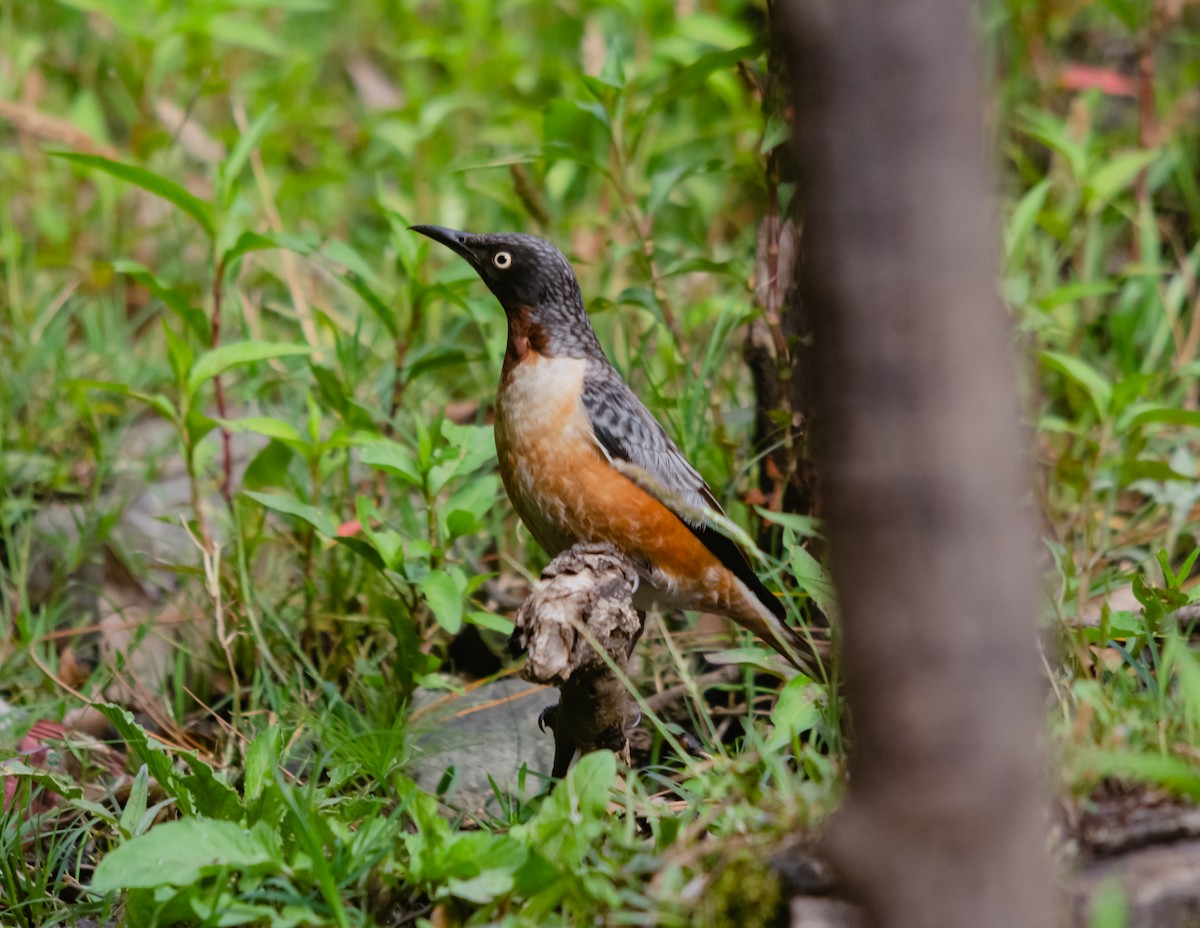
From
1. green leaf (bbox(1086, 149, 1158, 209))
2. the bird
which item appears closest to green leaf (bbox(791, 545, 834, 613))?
the bird

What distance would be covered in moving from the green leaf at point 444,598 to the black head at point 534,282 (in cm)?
85

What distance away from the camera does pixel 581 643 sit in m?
2.97

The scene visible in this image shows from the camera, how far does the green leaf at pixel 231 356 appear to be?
156 inches

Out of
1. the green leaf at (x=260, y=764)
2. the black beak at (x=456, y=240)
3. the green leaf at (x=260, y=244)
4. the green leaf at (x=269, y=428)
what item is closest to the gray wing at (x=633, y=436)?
the black beak at (x=456, y=240)

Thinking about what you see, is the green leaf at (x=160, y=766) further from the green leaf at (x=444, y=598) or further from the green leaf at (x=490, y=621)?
the green leaf at (x=490, y=621)

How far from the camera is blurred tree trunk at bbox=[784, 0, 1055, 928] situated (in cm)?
179

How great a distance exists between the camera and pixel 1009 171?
22.4ft

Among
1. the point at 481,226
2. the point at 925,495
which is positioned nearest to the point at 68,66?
the point at 481,226

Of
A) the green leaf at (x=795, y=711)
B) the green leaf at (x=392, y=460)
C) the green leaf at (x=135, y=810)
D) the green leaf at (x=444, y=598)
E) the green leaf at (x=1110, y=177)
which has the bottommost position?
the green leaf at (x=135, y=810)

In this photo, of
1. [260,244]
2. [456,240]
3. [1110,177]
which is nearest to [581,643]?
[456,240]

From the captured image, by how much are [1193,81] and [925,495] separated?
5296mm

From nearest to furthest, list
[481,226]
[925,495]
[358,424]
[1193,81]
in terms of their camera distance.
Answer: [925,495] < [358,424] < [1193,81] < [481,226]

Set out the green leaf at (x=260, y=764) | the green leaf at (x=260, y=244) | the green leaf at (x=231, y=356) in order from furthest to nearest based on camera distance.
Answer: the green leaf at (x=260, y=244) → the green leaf at (x=231, y=356) → the green leaf at (x=260, y=764)

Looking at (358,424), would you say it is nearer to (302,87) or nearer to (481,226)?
(481,226)
